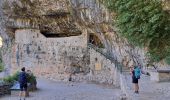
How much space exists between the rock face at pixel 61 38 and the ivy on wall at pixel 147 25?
3.65 meters

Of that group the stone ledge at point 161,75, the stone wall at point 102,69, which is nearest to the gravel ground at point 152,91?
the stone ledge at point 161,75

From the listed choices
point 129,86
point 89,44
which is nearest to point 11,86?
point 129,86

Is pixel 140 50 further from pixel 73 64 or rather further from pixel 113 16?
pixel 73 64

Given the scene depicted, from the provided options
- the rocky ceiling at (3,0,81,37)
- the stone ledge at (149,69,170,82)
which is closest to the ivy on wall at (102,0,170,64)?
the stone ledge at (149,69,170,82)

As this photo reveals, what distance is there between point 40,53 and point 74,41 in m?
3.33

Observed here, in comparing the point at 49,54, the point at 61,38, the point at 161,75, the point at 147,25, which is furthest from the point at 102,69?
the point at 161,75

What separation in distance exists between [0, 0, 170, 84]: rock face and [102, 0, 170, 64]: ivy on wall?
144 inches

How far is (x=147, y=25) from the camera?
1811 cm

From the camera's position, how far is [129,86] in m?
15.5

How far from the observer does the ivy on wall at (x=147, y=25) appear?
17.6 metres

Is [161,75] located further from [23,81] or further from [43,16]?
[43,16]

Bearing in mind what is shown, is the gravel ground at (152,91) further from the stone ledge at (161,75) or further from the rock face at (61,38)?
the rock face at (61,38)

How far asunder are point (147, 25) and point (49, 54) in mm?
12610

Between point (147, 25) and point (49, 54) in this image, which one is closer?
point (147, 25)
